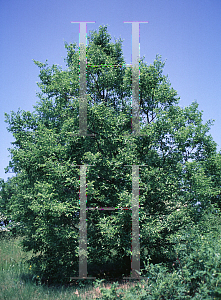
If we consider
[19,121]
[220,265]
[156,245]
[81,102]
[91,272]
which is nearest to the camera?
[220,265]

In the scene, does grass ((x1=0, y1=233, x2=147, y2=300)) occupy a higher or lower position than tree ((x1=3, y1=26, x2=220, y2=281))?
lower

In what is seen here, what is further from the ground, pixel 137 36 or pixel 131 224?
pixel 137 36

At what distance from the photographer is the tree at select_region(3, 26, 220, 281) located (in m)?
8.41

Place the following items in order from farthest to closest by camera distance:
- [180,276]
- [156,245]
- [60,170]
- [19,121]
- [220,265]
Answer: [19,121] < [156,245] < [60,170] < [180,276] < [220,265]

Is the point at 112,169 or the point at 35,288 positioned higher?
the point at 112,169

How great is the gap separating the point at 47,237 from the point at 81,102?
15.6 feet

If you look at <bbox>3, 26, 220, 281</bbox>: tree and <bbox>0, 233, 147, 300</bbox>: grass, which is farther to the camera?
<bbox>3, 26, 220, 281</bbox>: tree

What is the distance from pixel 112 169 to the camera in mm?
8617

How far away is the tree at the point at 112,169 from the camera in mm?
8406

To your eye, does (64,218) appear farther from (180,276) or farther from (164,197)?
(180,276)

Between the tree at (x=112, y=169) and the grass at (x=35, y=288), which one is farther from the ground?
the tree at (x=112, y=169)

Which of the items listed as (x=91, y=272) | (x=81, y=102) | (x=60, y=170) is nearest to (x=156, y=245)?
(x=91, y=272)

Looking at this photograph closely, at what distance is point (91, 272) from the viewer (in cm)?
Answer: 1043

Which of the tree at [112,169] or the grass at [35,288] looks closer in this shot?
the grass at [35,288]
